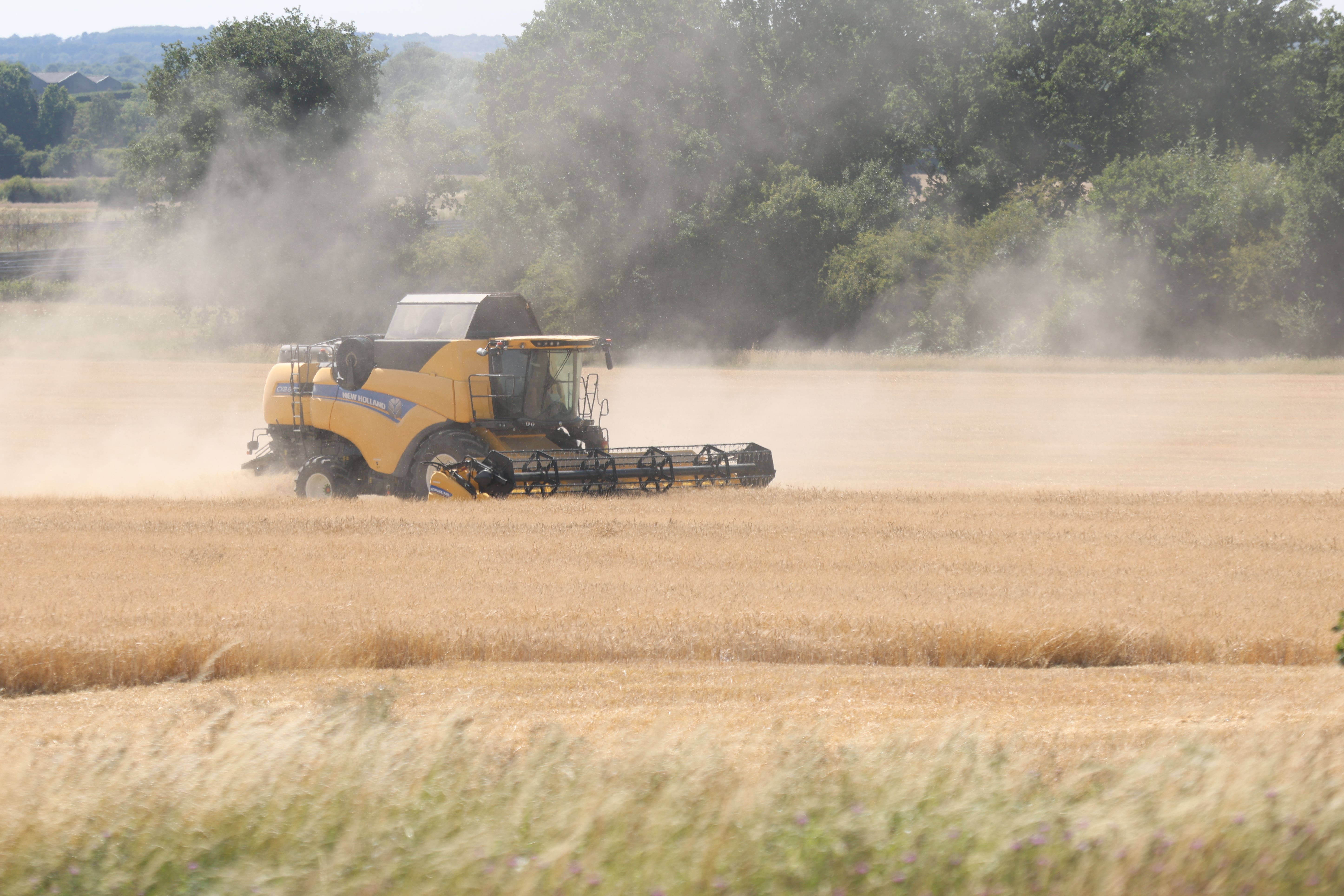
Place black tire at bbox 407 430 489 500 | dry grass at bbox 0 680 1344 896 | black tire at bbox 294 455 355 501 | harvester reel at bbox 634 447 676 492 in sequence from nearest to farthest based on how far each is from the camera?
dry grass at bbox 0 680 1344 896, black tire at bbox 407 430 489 500, harvester reel at bbox 634 447 676 492, black tire at bbox 294 455 355 501

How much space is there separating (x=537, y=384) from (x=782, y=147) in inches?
1447

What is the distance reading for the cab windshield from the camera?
53.0ft

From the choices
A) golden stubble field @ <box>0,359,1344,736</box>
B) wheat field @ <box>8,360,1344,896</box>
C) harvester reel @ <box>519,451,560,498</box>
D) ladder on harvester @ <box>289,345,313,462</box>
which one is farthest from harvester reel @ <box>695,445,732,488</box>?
ladder on harvester @ <box>289,345,313,462</box>

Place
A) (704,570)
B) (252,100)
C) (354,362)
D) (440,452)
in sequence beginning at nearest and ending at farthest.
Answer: (704,570) → (440,452) → (354,362) → (252,100)

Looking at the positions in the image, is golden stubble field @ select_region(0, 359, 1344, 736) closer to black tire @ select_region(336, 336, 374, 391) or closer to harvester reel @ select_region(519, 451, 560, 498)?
harvester reel @ select_region(519, 451, 560, 498)

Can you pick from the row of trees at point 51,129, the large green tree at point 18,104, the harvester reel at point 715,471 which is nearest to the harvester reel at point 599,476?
the harvester reel at point 715,471

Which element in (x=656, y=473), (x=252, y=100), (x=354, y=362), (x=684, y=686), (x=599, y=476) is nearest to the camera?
(x=684, y=686)

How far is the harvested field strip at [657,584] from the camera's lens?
8305mm

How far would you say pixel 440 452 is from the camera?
15875mm

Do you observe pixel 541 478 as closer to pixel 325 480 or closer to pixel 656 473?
pixel 656 473

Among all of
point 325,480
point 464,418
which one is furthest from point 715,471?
point 325,480

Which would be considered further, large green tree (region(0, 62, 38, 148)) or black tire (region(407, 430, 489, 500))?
large green tree (region(0, 62, 38, 148))

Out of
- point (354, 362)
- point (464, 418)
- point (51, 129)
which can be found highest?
point (51, 129)

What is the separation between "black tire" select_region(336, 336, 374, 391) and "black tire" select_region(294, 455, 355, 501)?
3.37 feet
